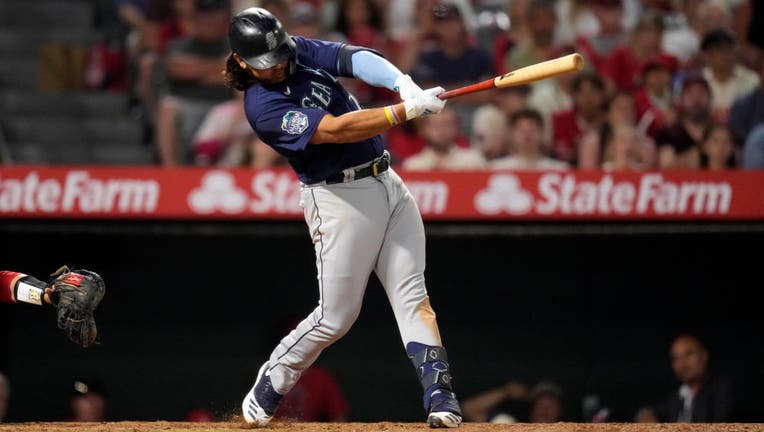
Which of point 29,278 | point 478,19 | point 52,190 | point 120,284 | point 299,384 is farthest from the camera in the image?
point 478,19

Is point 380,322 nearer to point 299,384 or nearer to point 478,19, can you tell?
point 299,384

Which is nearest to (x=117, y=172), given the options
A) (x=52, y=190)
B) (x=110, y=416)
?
(x=52, y=190)

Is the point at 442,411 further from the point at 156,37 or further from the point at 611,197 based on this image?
the point at 156,37

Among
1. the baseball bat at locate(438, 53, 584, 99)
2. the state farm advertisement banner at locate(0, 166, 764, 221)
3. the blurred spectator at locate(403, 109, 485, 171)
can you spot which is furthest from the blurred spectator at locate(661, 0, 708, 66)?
the baseball bat at locate(438, 53, 584, 99)

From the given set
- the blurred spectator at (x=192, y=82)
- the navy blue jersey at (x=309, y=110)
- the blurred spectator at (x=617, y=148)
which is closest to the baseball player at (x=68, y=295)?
the navy blue jersey at (x=309, y=110)

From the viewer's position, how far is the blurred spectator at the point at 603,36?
7.94 m

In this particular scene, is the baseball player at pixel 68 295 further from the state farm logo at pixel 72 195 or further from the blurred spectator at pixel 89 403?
the blurred spectator at pixel 89 403

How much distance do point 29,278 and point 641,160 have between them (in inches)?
146

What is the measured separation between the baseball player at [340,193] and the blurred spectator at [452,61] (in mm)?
3094

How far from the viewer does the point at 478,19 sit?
8305 millimetres

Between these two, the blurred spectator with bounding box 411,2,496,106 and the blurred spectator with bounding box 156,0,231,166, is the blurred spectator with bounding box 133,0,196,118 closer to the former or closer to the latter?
the blurred spectator with bounding box 156,0,231,166

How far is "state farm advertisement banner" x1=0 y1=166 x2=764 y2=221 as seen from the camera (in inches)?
255

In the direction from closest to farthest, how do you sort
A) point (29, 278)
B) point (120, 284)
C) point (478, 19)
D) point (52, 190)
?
point (29, 278)
point (52, 190)
point (120, 284)
point (478, 19)

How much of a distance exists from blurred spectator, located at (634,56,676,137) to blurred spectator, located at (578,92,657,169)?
0.36 ft
